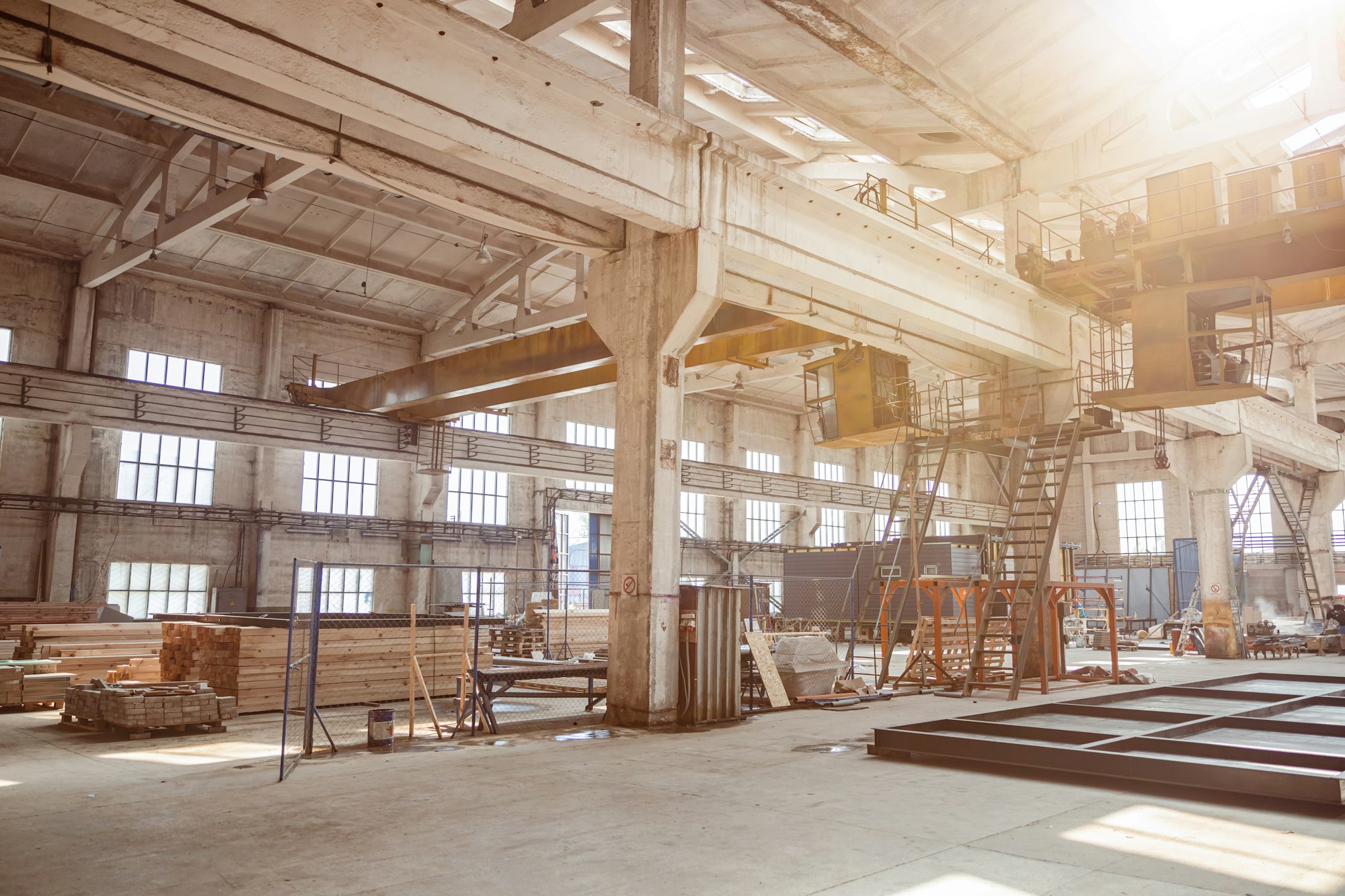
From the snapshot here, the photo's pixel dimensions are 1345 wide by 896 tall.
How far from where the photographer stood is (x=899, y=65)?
1259 cm

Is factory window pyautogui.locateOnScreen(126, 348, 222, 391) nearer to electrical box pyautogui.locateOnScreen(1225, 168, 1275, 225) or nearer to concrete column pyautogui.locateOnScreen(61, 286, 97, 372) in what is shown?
concrete column pyautogui.locateOnScreen(61, 286, 97, 372)

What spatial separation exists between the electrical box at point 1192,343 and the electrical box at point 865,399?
352cm

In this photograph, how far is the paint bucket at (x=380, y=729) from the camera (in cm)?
944

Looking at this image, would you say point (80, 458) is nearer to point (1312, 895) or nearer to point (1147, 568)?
point (1312, 895)

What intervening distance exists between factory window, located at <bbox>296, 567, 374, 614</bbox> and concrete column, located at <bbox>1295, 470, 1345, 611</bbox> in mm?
30595

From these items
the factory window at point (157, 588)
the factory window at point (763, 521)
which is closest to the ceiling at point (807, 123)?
the factory window at point (157, 588)

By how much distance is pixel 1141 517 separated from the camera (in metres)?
46.8

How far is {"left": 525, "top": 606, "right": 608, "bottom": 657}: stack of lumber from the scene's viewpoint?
2227cm

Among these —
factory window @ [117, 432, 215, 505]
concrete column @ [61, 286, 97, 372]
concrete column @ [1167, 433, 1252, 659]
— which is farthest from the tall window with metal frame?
concrete column @ [61, 286, 97, 372]

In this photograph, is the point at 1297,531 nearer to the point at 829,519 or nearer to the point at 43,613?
the point at 829,519

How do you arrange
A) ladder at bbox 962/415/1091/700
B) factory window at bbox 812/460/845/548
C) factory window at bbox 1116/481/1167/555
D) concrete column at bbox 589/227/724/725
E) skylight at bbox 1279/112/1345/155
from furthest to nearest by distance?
factory window at bbox 1116/481/1167/555 < factory window at bbox 812/460/845/548 < skylight at bbox 1279/112/1345/155 < ladder at bbox 962/415/1091/700 < concrete column at bbox 589/227/724/725

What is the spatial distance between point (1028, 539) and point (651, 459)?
813cm

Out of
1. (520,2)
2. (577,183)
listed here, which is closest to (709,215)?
(577,183)

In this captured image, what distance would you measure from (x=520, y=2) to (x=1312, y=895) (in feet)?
36.7
